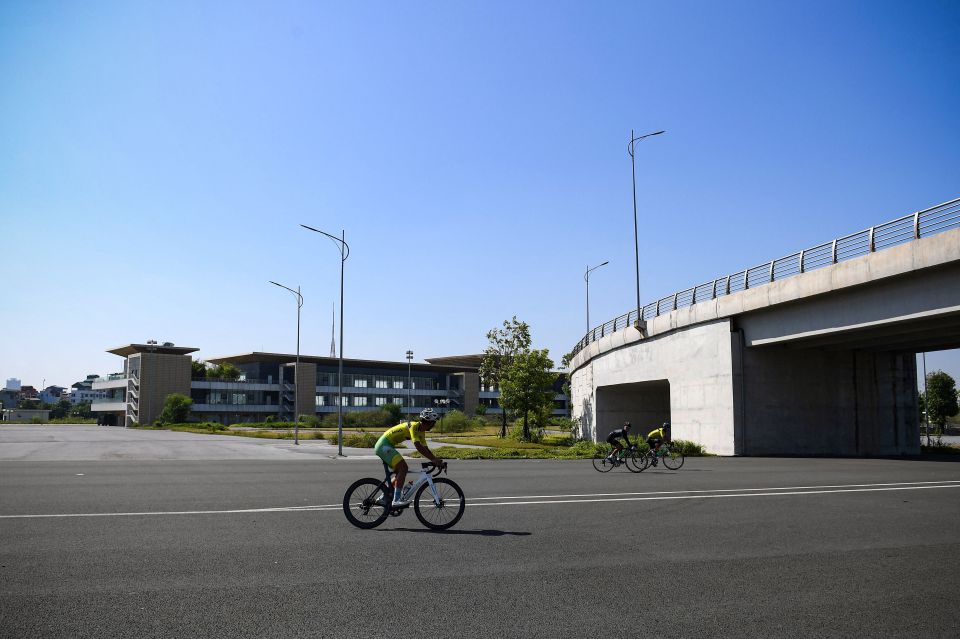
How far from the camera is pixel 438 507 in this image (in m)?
10.8

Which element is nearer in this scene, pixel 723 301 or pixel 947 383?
pixel 723 301

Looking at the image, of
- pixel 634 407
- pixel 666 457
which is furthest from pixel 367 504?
pixel 634 407

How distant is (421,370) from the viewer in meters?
124

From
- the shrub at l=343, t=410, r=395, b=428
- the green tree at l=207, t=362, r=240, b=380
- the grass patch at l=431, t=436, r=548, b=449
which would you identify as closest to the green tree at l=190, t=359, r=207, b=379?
the green tree at l=207, t=362, r=240, b=380

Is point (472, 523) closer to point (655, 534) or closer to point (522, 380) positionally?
point (655, 534)

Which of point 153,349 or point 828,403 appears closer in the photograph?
point 828,403

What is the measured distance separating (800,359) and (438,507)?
2740 centimetres

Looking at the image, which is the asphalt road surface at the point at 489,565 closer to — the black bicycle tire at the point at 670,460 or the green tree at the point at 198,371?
the black bicycle tire at the point at 670,460

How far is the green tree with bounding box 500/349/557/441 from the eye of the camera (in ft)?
173

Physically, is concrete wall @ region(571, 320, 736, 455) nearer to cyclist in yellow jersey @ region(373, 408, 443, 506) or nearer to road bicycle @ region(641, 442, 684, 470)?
road bicycle @ region(641, 442, 684, 470)

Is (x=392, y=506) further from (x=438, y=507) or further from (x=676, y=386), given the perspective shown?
(x=676, y=386)

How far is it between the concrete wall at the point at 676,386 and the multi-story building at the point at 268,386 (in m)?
54.7

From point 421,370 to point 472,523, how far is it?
4445 inches

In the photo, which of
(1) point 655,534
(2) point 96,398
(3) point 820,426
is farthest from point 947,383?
(2) point 96,398
